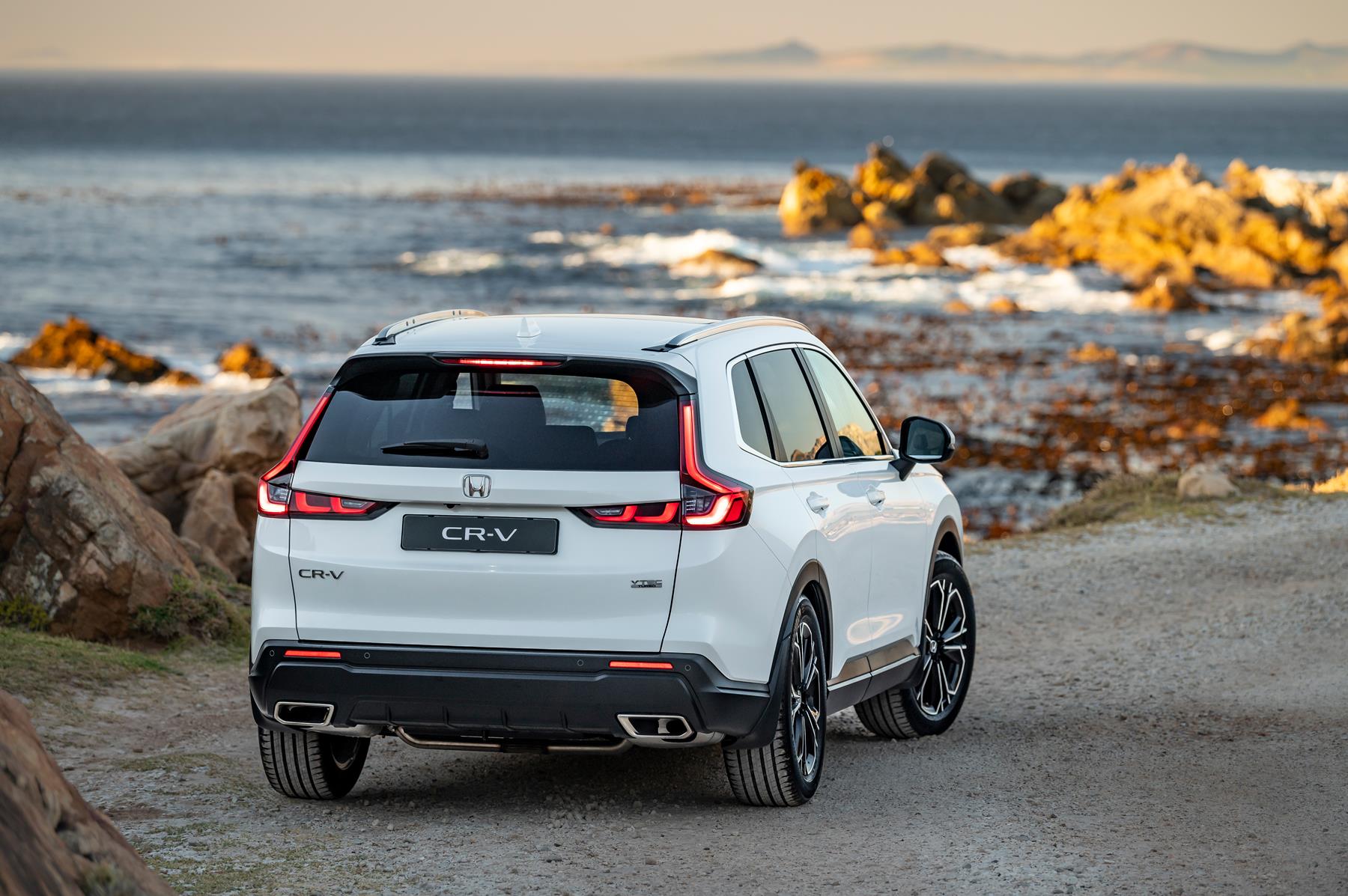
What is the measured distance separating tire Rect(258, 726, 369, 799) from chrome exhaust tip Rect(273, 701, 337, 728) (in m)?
0.44

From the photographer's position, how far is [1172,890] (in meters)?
5.59

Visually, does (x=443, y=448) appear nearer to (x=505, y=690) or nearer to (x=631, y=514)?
(x=631, y=514)

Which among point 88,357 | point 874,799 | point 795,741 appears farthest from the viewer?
point 88,357

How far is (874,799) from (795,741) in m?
0.68

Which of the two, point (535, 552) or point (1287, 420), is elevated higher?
point (535, 552)

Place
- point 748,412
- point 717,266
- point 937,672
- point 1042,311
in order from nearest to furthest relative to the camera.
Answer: point 748,412
point 937,672
point 1042,311
point 717,266

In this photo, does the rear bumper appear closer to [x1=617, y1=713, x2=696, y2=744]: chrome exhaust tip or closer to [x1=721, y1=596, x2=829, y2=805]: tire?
[x1=617, y1=713, x2=696, y2=744]: chrome exhaust tip

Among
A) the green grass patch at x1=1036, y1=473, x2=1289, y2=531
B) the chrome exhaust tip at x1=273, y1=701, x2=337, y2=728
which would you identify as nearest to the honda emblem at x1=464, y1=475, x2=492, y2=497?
the chrome exhaust tip at x1=273, y1=701, x2=337, y2=728

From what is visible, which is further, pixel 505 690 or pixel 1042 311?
pixel 1042 311

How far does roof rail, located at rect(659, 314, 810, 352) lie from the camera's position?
6209 mm

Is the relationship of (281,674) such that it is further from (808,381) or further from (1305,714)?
(1305,714)

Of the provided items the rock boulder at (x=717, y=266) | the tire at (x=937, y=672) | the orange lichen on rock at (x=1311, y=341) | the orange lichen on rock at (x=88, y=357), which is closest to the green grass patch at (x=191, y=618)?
the tire at (x=937, y=672)

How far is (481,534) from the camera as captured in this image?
18.9ft

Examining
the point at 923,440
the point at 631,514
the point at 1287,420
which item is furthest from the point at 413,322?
the point at 1287,420
